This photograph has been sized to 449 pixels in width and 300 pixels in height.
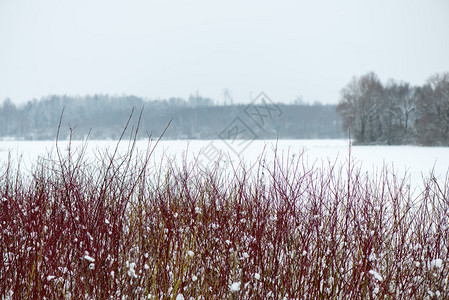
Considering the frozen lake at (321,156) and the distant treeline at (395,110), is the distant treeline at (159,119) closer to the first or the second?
the distant treeline at (395,110)

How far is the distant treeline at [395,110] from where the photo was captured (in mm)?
29703

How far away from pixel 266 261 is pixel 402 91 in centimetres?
3851

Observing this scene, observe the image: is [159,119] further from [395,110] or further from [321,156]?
[321,156]

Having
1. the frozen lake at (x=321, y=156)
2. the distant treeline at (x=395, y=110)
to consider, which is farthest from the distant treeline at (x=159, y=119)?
the frozen lake at (x=321, y=156)

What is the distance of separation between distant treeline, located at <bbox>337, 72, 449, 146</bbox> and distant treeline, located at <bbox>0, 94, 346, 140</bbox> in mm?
12344

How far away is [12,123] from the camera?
51.2 meters

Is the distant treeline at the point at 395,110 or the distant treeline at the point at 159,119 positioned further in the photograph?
the distant treeline at the point at 159,119

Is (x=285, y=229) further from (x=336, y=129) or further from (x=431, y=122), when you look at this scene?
(x=336, y=129)

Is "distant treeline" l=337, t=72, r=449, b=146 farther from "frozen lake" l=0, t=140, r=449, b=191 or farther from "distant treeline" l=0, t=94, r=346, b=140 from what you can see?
"distant treeline" l=0, t=94, r=346, b=140

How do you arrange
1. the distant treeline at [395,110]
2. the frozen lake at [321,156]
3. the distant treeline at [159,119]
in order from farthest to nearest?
the distant treeline at [159,119], the distant treeline at [395,110], the frozen lake at [321,156]

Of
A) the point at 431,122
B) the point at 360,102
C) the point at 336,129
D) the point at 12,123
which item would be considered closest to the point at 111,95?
the point at 12,123

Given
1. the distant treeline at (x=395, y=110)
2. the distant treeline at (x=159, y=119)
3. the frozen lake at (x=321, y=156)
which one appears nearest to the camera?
the frozen lake at (x=321, y=156)

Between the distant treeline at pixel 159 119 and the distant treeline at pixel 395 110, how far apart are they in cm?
1234

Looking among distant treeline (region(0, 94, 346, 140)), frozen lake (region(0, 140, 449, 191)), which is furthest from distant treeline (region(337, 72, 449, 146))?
distant treeline (region(0, 94, 346, 140))
